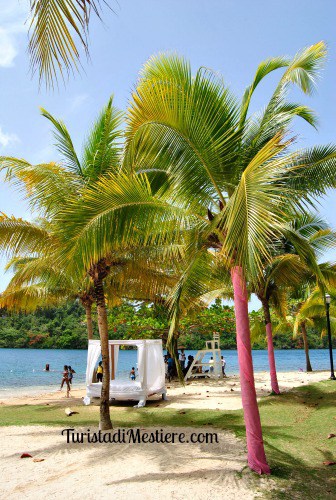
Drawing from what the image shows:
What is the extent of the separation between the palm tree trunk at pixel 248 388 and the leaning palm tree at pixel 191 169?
0.5 inches

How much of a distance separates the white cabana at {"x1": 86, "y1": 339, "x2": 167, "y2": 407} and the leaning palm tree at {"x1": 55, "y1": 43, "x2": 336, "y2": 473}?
23.9 ft

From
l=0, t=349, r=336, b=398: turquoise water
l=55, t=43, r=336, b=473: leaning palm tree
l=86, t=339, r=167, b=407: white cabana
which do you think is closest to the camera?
l=55, t=43, r=336, b=473: leaning palm tree

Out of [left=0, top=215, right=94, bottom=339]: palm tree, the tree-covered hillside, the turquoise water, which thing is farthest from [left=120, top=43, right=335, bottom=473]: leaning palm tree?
the turquoise water

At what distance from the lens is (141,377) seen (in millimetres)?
13266

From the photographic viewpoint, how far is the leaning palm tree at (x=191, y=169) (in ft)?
17.9

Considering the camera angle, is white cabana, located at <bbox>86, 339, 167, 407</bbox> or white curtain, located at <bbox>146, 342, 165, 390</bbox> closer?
white cabana, located at <bbox>86, 339, 167, 407</bbox>

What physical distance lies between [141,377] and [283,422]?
5.25 meters

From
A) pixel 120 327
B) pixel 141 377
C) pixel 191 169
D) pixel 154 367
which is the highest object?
pixel 191 169

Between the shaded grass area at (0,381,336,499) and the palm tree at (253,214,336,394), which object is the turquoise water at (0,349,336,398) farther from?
the palm tree at (253,214,336,394)

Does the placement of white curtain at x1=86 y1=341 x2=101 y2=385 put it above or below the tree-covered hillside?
below

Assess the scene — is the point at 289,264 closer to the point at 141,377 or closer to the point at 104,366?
the point at 141,377

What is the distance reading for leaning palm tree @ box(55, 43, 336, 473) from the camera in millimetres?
5449

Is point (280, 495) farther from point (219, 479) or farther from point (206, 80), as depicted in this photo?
point (206, 80)

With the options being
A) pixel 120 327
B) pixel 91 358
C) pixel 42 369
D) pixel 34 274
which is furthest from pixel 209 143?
pixel 42 369
